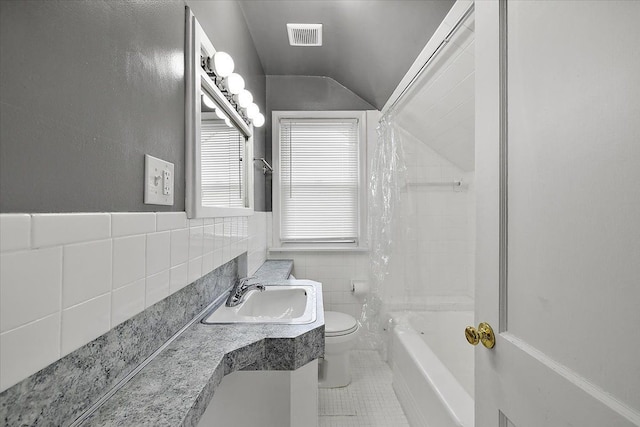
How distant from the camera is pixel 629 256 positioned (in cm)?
45

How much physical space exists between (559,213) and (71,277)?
0.90 metres

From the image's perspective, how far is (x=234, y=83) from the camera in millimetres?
1417

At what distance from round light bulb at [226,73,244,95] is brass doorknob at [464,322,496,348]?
1.34 meters

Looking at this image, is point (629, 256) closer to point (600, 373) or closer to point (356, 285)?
point (600, 373)

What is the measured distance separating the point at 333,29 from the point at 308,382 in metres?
2.07

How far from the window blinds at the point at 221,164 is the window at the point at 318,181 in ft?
3.01

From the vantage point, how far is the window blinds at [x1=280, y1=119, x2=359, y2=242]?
271 cm

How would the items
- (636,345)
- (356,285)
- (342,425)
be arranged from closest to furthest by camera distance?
(636,345) → (342,425) → (356,285)

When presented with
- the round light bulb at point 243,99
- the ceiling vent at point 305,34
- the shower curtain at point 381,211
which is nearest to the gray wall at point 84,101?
the round light bulb at point 243,99

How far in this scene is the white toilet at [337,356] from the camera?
199 cm

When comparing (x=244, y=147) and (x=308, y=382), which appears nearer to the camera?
(x=308, y=382)

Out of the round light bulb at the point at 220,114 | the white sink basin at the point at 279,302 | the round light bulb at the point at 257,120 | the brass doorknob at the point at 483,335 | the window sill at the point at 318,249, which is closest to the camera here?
the brass doorknob at the point at 483,335

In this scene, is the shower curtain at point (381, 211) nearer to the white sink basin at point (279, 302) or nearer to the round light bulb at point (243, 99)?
the white sink basin at point (279, 302)

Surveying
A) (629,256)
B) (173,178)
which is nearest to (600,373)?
(629,256)
